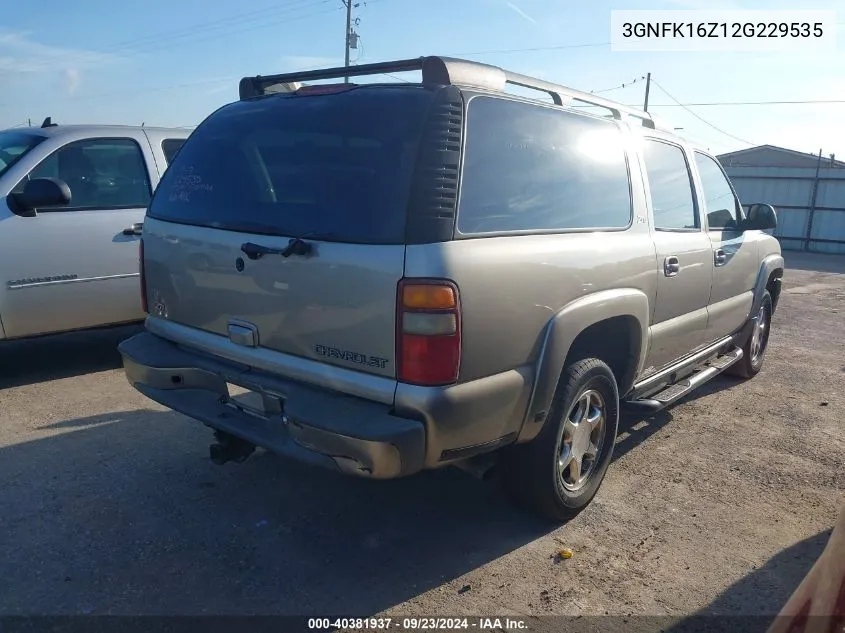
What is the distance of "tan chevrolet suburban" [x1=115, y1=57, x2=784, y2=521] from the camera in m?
2.59

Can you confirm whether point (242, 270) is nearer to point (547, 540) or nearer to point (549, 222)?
point (549, 222)

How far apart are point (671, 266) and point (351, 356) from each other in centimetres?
225

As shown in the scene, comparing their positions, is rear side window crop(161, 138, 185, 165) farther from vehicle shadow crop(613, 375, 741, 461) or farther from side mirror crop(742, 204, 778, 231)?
side mirror crop(742, 204, 778, 231)

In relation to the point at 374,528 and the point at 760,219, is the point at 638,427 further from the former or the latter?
the point at 374,528

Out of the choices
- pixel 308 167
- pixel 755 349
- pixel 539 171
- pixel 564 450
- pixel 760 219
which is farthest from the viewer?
pixel 755 349

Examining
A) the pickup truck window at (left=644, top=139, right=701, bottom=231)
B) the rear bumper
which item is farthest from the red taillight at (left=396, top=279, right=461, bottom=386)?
the pickup truck window at (left=644, top=139, right=701, bottom=231)

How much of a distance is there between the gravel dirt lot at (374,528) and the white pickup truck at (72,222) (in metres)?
0.71

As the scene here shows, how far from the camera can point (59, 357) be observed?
6043 mm

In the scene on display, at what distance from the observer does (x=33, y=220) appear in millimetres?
5020

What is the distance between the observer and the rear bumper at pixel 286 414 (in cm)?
253

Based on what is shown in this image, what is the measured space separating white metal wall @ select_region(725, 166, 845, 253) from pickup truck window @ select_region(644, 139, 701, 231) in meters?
20.2

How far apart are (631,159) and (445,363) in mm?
2010

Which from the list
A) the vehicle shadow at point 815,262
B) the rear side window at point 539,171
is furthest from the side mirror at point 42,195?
the vehicle shadow at point 815,262

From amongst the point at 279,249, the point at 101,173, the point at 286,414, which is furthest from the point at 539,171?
the point at 101,173
